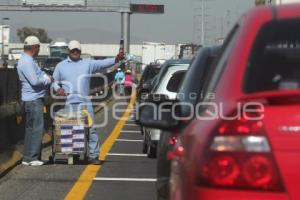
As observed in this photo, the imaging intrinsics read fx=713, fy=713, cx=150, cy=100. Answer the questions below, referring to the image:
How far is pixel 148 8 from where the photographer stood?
95688 mm

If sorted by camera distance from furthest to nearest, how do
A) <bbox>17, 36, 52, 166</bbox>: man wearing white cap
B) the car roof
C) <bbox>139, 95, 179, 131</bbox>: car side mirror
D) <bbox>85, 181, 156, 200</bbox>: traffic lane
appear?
<bbox>17, 36, 52, 166</bbox>: man wearing white cap < <bbox>85, 181, 156, 200</bbox>: traffic lane < the car roof < <bbox>139, 95, 179, 131</bbox>: car side mirror

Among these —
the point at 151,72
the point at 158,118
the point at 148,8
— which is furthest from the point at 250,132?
the point at 148,8

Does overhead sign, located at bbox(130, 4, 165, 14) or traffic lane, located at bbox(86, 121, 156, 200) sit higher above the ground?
overhead sign, located at bbox(130, 4, 165, 14)

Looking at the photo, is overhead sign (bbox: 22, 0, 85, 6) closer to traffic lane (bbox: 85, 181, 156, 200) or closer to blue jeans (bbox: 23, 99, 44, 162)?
blue jeans (bbox: 23, 99, 44, 162)

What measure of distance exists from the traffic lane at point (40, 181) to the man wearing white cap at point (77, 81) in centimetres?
43

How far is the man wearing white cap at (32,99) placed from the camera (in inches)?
425

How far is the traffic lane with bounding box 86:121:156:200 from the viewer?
28.2ft

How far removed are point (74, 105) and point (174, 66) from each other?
2332 mm

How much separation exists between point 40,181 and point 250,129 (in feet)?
21.8

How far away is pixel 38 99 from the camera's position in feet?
35.9

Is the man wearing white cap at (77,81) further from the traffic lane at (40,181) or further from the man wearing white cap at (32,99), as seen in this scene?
the traffic lane at (40,181)

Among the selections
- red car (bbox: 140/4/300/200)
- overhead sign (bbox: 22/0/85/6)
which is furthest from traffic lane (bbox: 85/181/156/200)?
overhead sign (bbox: 22/0/85/6)

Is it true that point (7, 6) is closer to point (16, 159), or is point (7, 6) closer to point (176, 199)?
point (16, 159)

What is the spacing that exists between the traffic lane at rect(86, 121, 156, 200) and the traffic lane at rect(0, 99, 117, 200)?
365 millimetres
